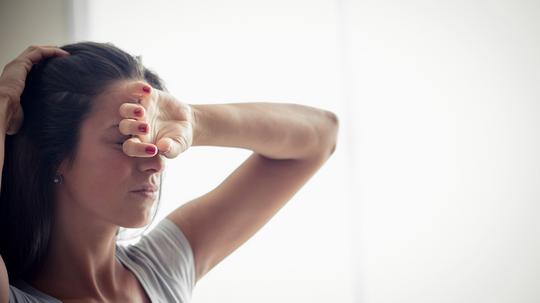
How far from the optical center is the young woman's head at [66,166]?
2.62 ft

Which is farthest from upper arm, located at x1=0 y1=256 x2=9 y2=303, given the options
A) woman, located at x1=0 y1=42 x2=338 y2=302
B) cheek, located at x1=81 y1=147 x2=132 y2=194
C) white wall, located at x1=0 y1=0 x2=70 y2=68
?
white wall, located at x1=0 y1=0 x2=70 y2=68

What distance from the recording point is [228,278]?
1.74m

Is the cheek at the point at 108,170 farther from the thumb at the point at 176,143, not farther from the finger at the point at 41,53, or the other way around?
the finger at the point at 41,53

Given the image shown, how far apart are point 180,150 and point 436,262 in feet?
3.69

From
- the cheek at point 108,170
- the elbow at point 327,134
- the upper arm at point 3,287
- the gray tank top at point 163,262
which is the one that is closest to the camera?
the upper arm at point 3,287

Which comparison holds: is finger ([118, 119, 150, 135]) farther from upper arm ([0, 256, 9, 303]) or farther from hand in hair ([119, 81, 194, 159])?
upper arm ([0, 256, 9, 303])

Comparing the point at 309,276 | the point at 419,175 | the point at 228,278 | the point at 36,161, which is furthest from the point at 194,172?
the point at 36,161

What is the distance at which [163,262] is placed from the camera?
95cm

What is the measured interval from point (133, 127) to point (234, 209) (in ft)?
1.11

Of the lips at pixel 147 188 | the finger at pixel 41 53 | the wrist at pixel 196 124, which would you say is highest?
the finger at pixel 41 53

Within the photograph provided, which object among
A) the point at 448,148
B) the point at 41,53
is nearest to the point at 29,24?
the point at 41,53

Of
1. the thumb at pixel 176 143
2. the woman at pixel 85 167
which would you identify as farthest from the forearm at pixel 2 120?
the thumb at pixel 176 143

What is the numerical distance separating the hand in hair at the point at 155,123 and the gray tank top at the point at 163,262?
0.24 meters

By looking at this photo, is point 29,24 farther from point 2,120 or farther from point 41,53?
point 2,120
